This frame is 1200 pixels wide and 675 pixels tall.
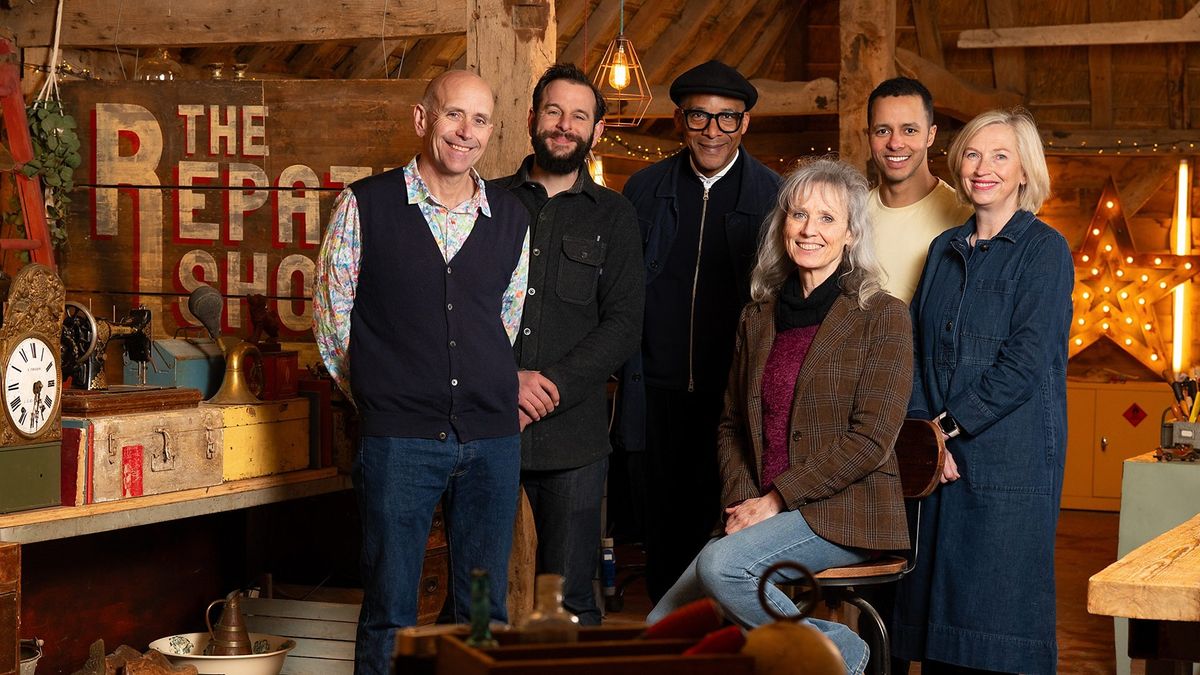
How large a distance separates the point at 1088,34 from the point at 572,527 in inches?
250

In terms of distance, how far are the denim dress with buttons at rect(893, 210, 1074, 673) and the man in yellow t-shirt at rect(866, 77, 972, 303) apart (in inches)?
9.4

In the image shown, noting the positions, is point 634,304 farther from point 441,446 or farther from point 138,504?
point 138,504

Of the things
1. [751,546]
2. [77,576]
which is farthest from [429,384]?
[77,576]

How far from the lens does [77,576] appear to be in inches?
143

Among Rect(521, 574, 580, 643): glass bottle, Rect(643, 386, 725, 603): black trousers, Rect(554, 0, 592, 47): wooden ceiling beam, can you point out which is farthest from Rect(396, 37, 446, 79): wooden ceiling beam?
Rect(521, 574, 580, 643): glass bottle

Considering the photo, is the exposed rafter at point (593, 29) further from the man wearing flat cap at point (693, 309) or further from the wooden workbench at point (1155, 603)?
the wooden workbench at point (1155, 603)

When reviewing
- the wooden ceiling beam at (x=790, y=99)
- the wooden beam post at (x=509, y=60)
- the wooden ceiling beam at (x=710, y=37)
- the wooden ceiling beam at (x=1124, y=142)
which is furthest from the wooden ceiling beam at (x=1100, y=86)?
the wooden beam post at (x=509, y=60)

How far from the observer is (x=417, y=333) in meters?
2.83

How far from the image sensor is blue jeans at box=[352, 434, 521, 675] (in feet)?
9.27

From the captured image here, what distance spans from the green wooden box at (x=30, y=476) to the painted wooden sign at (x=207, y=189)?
4.16 ft

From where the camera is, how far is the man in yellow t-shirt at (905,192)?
3229 mm

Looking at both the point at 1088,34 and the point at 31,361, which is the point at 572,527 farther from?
the point at 1088,34

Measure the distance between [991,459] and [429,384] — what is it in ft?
3.86

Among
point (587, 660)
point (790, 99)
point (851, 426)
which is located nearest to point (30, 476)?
point (851, 426)
